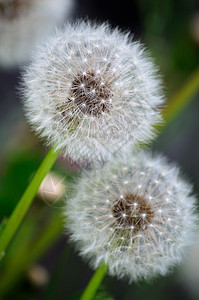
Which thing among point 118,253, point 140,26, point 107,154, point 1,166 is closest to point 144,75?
point 107,154

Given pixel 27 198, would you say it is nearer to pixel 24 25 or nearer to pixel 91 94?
pixel 91 94

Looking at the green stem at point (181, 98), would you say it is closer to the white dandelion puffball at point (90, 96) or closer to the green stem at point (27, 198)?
the white dandelion puffball at point (90, 96)

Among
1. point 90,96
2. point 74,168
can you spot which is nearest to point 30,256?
point 74,168

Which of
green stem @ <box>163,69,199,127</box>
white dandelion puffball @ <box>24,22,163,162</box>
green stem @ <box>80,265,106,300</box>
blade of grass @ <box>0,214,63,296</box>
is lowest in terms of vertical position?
blade of grass @ <box>0,214,63,296</box>

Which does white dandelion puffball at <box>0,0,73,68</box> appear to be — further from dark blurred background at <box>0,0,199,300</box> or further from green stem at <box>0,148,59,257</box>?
green stem at <box>0,148,59,257</box>

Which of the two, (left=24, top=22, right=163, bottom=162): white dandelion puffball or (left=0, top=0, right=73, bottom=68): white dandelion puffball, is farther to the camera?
(left=0, top=0, right=73, bottom=68): white dandelion puffball

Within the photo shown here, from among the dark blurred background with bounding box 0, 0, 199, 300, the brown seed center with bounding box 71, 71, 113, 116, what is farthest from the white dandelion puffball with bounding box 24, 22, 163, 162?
the dark blurred background with bounding box 0, 0, 199, 300
